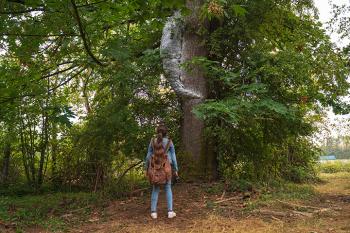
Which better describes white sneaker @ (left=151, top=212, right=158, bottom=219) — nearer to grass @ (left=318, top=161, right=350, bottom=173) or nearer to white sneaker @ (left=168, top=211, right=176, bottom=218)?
white sneaker @ (left=168, top=211, right=176, bottom=218)

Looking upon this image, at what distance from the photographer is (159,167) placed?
25.2 ft

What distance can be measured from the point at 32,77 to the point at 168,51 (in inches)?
146

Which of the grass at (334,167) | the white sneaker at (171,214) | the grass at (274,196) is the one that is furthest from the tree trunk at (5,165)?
the grass at (334,167)

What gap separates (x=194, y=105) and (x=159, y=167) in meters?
3.46

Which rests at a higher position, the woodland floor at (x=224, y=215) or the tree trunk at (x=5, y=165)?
the tree trunk at (x=5, y=165)

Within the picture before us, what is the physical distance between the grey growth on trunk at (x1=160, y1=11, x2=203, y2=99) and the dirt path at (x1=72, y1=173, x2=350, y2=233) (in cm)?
270

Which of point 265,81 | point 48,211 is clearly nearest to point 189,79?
point 265,81

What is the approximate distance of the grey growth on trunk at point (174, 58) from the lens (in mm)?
10742

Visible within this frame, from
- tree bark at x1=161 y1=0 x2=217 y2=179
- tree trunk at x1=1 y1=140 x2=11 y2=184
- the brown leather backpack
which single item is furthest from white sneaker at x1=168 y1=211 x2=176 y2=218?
tree trunk at x1=1 y1=140 x2=11 y2=184

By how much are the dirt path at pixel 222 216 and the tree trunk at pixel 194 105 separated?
1.54 metres

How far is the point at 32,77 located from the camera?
8.23 meters

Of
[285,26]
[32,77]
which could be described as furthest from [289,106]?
[32,77]

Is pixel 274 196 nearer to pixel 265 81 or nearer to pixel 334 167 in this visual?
pixel 265 81

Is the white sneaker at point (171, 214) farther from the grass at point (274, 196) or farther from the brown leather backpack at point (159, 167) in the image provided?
the grass at point (274, 196)
